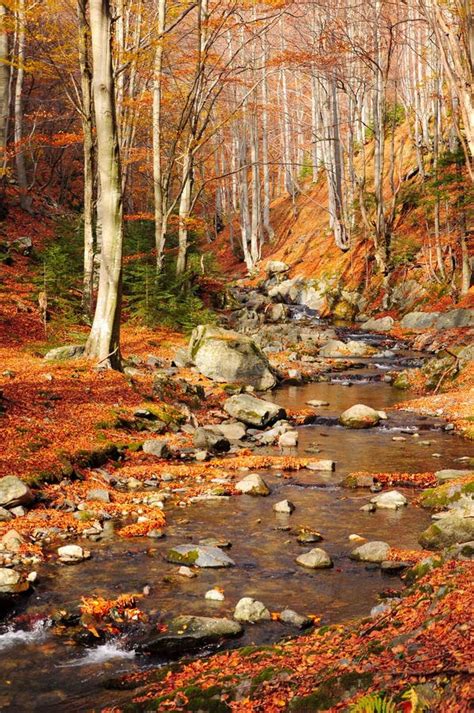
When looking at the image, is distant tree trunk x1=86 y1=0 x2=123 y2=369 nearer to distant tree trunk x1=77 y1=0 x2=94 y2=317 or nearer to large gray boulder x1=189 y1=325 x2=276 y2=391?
large gray boulder x1=189 y1=325 x2=276 y2=391

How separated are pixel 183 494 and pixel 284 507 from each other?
144 centimetres

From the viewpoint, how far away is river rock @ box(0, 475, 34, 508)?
6.95 m

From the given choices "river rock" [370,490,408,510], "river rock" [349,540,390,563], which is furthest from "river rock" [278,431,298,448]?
"river rock" [349,540,390,563]

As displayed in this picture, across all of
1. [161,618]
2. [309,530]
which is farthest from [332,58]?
[161,618]

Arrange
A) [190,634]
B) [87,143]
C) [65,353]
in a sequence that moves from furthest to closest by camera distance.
Answer: [87,143] < [65,353] < [190,634]

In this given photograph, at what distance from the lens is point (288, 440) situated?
1133 centimetres

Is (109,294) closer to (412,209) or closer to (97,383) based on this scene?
(97,383)

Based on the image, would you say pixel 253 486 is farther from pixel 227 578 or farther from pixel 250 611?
pixel 250 611

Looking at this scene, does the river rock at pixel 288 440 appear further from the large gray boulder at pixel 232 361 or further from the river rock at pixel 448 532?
the large gray boulder at pixel 232 361

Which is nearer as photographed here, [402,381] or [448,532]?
[448,532]

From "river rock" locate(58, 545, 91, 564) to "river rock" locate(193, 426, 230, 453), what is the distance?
4.60 metres

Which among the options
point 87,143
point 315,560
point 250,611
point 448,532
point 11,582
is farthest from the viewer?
point 87,143

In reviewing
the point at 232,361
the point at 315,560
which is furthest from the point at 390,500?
the point at 232,361

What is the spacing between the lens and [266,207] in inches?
1747
